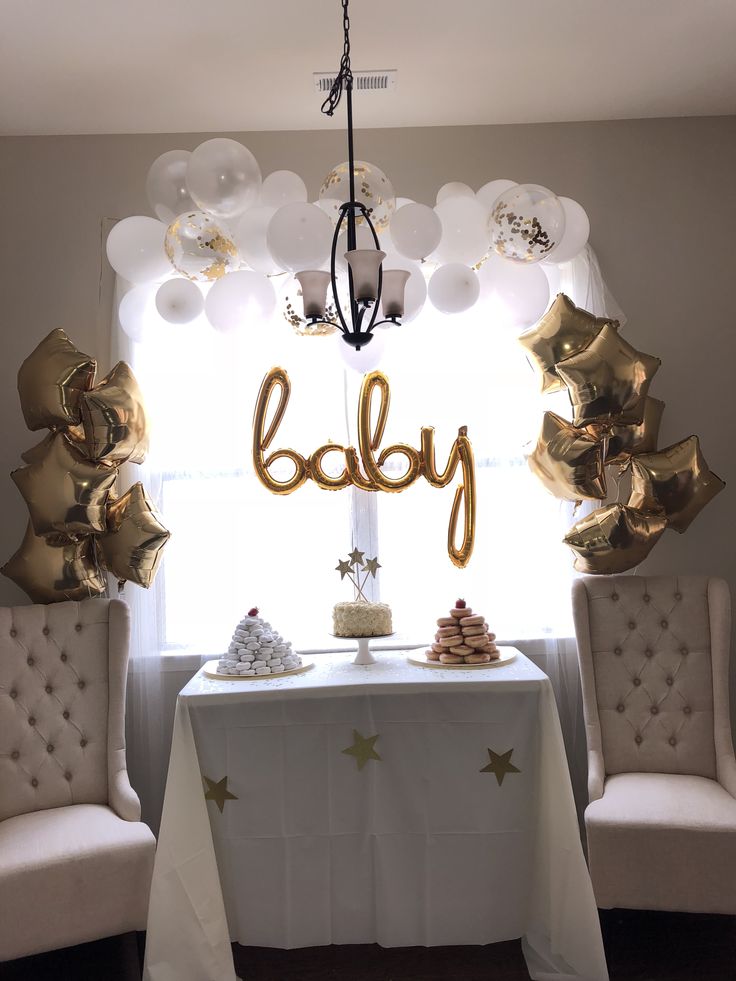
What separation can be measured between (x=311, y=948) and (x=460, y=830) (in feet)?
2.16

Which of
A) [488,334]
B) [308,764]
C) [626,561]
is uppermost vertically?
[488,334]

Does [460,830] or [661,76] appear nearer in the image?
[460,830]

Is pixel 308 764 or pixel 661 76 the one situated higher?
pixel 661 76

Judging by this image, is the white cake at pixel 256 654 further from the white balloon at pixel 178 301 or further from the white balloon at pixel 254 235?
the white balloon at pixel 254 235

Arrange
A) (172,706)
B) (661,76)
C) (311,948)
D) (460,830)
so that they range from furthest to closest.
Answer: (172,706)
(661,76)
(311,948)
(460,830)

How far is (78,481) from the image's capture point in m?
2.76

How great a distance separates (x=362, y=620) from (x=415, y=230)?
1.22m

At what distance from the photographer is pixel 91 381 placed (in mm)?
2842

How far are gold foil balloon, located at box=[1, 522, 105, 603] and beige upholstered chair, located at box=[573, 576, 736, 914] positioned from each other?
164cm

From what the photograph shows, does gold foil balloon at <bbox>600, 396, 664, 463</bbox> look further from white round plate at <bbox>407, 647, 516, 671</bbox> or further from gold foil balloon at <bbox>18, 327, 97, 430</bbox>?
gold foil balloon at <bbox>18, 327, 97, 430</bbox>

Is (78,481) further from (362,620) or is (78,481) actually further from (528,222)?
(528,222)

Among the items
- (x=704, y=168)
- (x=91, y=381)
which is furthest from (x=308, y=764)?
(x=704, y=168)

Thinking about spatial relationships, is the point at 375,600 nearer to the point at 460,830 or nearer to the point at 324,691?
the point at 324,691

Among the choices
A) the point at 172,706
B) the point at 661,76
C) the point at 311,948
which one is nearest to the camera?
the point at 311,948
